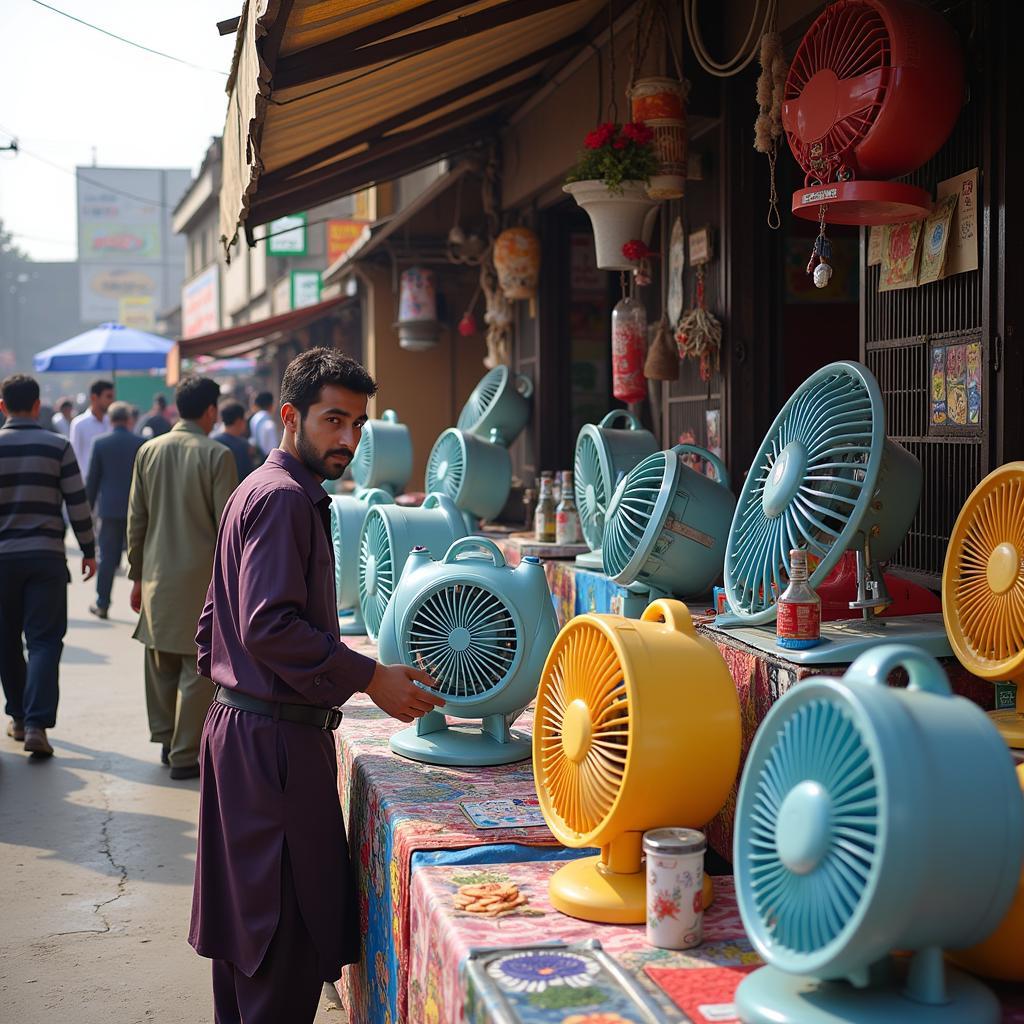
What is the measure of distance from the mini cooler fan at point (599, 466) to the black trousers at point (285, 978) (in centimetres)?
231

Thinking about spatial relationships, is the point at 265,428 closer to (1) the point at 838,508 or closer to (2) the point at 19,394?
(2) the point at 19,394

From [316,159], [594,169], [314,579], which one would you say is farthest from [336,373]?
[316,159]

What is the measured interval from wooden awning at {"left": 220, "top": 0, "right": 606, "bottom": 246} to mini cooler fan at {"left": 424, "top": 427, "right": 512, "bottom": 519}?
1517 mm

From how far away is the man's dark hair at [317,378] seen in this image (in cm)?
277

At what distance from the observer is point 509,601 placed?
307cm

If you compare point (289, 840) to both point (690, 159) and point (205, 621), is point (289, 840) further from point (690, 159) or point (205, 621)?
point (690, 159)

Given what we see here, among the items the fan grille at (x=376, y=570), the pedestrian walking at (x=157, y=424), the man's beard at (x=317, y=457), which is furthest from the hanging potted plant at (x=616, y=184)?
the pedestrian walking at (x=157, y=424)

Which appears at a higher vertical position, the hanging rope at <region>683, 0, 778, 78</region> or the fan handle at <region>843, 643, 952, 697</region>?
the hanging rope at <region>683, 0, 778, 78</region>

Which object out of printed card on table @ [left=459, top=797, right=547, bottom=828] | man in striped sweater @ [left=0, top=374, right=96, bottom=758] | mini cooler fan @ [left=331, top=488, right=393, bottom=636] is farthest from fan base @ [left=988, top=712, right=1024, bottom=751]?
man in striped sweater @ [left=0, top=374, right=96, bottom=758]

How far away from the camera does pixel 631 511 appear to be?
376cm

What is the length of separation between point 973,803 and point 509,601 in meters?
1.72

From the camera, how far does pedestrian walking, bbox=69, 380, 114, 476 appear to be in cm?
1169

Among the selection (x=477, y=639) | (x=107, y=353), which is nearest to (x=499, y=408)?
(x=477, y=639)

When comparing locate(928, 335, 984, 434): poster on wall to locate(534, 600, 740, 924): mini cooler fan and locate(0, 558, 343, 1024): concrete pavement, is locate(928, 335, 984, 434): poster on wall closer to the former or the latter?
locate(534, 600, 740, 924): mini cooler fan
